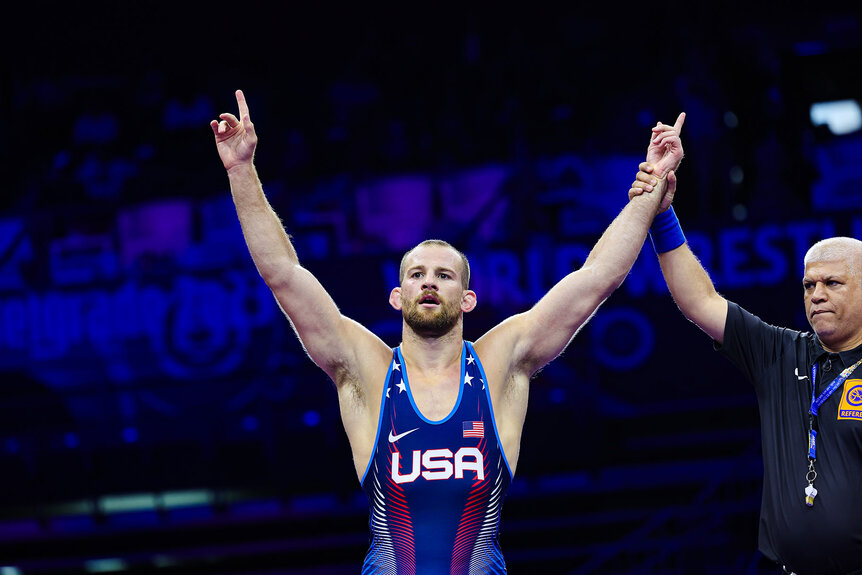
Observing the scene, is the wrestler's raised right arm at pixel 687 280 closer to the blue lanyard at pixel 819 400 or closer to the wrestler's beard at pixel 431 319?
the blue lanyard at pixel 819 400

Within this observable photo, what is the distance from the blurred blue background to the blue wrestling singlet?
15.3 ft

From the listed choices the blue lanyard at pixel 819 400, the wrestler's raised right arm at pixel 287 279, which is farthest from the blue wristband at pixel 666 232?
the wrestler's raised right arm at pixel 287 279

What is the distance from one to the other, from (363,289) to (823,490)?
5363mm

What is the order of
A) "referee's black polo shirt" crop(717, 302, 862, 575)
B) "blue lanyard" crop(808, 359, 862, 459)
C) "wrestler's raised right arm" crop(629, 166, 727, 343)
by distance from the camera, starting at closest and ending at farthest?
"referee's black polo shirt" crop(717, 302, 862, 575) < "blue lanyard" crop(808, 359, 862, 459) < "wrestler's raised right arm" crop(629, 166, 727, 343)

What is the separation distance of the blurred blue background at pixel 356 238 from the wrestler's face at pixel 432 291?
4.57m

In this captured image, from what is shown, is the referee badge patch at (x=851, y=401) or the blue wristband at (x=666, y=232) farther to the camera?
the blue wristband at (x=666, y=232)

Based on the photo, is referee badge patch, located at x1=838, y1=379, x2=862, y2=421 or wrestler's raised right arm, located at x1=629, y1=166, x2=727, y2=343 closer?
referee badge patch, located at x1=838, y1=379, x2=862, y2=421

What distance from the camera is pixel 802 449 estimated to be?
9.75ft

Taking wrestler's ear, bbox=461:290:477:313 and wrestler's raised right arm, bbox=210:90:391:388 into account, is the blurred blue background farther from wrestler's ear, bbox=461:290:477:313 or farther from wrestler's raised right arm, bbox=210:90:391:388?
wrestler's raised right arm, bbox=210:90:391:388

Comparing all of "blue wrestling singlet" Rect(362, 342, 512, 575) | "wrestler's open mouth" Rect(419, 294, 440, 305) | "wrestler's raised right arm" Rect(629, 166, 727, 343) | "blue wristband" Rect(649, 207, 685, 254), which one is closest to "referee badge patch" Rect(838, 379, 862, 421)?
"wrestler's raised right arm" Rect(629, 166, 727, 343)

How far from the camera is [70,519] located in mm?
7688

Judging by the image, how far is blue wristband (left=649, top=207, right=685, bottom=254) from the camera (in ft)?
10.9

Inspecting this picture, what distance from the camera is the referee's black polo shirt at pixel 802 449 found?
281cm

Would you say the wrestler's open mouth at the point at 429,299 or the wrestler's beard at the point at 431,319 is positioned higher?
the wrestler's open mouth at the point at 429,299
